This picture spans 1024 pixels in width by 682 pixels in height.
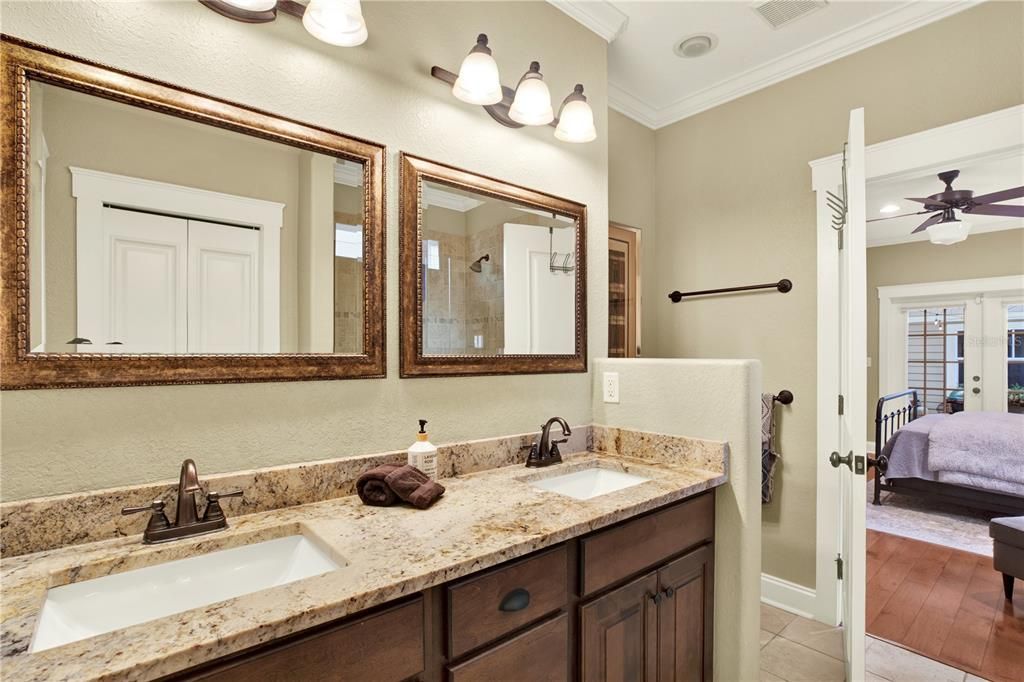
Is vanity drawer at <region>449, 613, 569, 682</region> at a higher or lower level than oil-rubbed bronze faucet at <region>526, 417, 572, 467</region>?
lower

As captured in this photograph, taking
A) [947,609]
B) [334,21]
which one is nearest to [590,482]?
[334,21]

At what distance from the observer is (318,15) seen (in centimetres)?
134

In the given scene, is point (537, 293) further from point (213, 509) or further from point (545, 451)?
point (213, 509)

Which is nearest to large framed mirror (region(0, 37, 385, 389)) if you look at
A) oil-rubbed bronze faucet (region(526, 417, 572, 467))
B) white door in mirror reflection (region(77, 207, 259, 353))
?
white door in mirror reflection (region(77, 207, 259, 353))

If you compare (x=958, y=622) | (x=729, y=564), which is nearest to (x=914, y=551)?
(x=958, y=622)

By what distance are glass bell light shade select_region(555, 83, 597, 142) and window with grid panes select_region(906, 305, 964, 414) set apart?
6.08 metres

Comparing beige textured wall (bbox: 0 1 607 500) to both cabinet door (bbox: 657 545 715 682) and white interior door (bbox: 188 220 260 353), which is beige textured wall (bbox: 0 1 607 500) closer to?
white interior door (bbox: 188 220 260 353)

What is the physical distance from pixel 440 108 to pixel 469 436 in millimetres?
1141

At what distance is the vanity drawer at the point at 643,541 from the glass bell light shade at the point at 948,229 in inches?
146

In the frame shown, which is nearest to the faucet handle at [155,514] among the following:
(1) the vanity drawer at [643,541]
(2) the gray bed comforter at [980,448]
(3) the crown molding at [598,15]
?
(1) the vanity drawer at [643,541]

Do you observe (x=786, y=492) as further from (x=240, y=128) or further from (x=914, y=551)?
(x=240, y=128)

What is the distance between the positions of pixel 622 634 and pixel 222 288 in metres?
1.42

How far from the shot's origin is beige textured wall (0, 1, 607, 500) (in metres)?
1.09

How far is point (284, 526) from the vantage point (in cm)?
120
